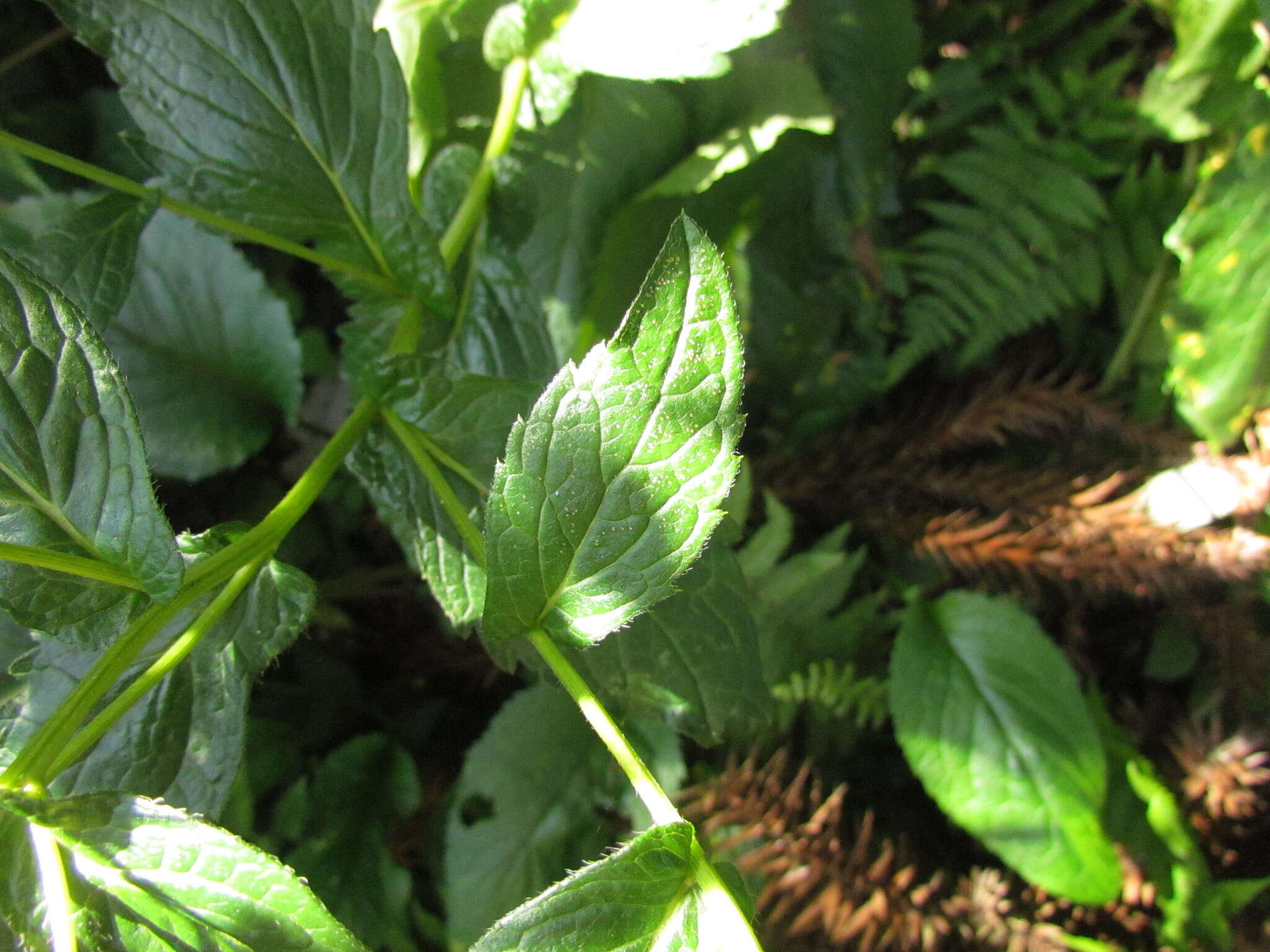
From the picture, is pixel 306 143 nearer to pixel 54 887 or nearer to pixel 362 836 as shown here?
pixel 54 887

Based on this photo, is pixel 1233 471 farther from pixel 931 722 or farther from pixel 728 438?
pixel 728 438

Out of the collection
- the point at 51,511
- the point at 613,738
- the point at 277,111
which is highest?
the point at 277,111

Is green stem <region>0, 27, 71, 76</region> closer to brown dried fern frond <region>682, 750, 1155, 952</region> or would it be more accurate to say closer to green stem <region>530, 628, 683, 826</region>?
green stem <region>530, 628, 683, 826</region>

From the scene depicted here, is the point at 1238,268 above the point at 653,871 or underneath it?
underneath

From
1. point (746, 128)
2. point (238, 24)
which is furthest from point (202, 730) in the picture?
point (746, 128)

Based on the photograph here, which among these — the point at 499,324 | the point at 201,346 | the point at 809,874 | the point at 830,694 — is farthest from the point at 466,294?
the point at 809,874
